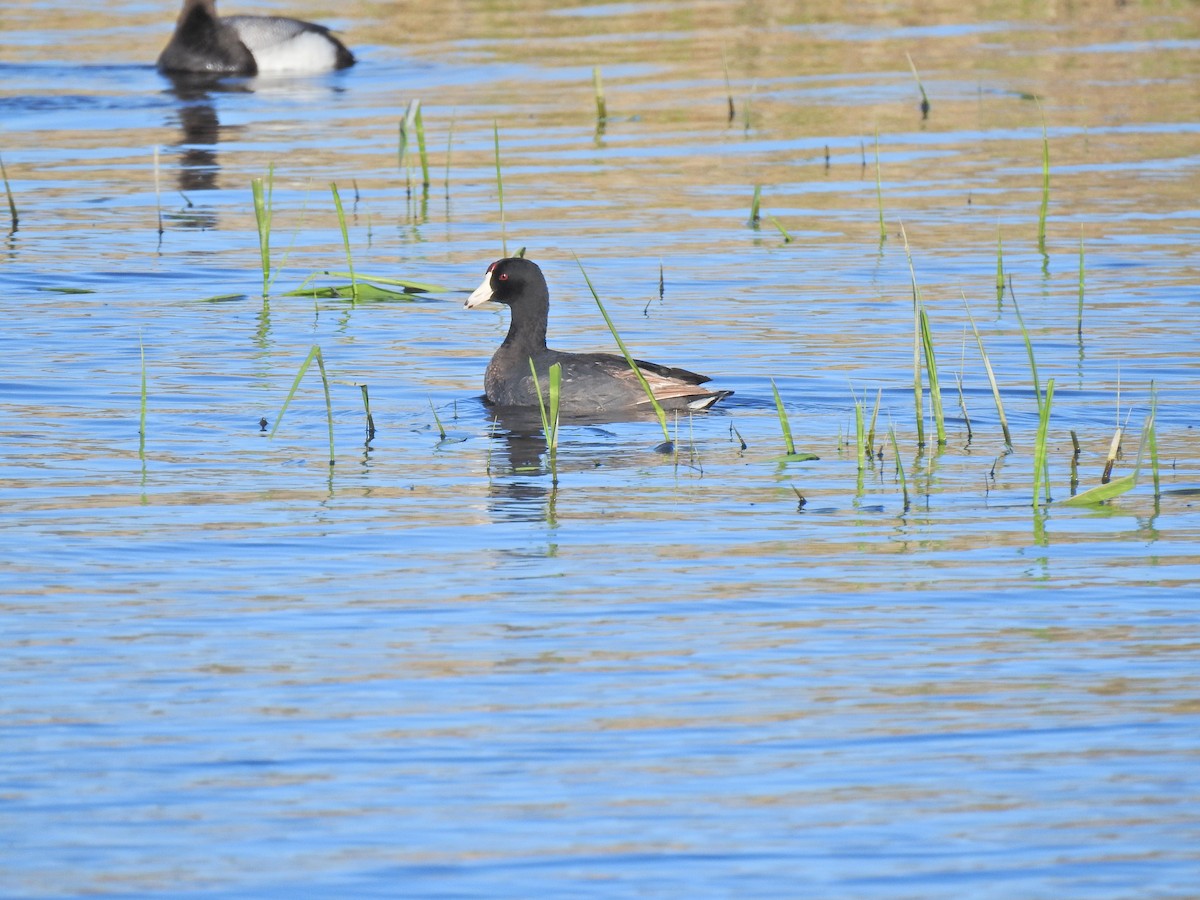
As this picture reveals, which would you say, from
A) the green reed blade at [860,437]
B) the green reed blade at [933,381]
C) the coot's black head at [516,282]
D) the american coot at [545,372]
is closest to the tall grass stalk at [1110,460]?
the green reed blade at [933,381]

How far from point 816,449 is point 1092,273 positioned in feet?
15.9

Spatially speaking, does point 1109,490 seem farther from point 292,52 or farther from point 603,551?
point 292,52

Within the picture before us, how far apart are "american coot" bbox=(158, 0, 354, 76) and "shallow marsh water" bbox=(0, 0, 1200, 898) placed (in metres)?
6.26

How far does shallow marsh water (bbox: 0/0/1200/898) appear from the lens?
16.9 ft

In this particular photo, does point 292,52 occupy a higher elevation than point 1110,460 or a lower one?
higher

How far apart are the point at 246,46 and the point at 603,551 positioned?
784 inches

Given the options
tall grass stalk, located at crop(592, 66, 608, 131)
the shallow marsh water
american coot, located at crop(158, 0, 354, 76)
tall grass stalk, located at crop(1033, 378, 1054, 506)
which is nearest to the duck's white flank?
american coot, located at crop(158, 0, 354, 76)

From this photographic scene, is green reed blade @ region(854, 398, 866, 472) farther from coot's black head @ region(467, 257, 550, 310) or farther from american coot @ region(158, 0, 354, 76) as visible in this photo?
american coot @ region(158, 0, 354, 76)

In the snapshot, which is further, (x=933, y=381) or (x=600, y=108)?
(x=600, y=108)

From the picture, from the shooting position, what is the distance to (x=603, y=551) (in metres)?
7.77

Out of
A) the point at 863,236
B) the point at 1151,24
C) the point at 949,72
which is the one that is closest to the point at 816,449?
the point at 863,236

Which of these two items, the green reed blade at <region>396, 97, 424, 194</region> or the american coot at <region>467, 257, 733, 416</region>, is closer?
the american coot at <region>467, 257, 733, 416</region>

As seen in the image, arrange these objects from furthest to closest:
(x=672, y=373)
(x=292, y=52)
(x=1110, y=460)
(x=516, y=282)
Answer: (x=292, y=52) → (x=516, y=282) → (x=672, y=373) → (x=1110, y=460)

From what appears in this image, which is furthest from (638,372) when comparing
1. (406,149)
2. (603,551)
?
(406,149)
